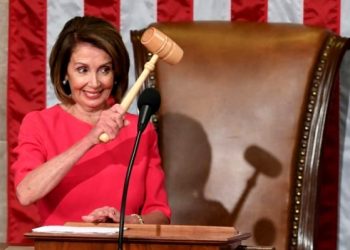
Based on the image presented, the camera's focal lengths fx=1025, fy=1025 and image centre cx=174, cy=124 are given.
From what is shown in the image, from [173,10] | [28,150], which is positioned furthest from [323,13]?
[28,150]

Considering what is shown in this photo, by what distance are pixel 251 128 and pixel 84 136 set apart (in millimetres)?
514

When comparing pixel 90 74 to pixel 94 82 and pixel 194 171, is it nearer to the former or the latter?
pixel 94 82

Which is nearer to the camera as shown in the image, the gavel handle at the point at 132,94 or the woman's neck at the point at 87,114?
the gavel handle at the point at 132,94

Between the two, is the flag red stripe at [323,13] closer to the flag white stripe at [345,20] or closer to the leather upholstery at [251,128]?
the flag white stripe at [345,20]

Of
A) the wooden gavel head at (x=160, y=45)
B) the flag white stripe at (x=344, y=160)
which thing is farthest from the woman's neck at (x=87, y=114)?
the flag white stripe at (x=344, y=160)

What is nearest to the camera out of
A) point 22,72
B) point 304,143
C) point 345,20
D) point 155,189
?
point 155,189

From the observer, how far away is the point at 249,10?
315 cm

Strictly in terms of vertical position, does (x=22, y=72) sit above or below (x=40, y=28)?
below

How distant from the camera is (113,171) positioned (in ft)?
8.82

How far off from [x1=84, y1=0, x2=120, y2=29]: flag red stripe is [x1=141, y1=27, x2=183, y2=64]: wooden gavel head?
920 millimetres

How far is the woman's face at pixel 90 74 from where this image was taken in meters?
2.66

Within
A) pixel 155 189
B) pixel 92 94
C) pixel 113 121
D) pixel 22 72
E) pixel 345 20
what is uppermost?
pixel 345 20

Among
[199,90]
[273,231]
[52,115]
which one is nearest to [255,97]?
[199,90]

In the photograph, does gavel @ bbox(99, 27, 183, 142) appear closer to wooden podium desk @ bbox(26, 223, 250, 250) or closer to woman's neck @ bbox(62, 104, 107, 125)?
wooden podium desk @ bbox(26, 223, 250, 250)
